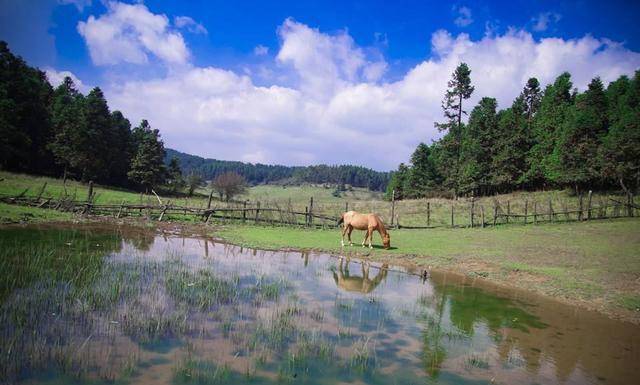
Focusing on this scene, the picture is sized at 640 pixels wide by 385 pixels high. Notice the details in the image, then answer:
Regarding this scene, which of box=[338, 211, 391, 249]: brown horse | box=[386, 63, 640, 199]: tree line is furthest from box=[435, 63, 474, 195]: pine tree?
box=[338, 211, 391, 249]: brown horse

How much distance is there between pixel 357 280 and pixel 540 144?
4599 cm

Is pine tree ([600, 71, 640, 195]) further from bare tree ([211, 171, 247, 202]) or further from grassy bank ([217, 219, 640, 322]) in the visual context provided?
bare tree ([211, 171, 247, 202])

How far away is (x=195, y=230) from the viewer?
24.1m

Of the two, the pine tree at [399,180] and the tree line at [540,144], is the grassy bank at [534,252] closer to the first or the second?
the tree line at [540,144]

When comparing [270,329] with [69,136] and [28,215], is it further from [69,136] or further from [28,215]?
[69,136]

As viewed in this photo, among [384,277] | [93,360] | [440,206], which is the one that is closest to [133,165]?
[440,206]

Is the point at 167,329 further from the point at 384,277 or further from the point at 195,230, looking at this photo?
the point at 195,230

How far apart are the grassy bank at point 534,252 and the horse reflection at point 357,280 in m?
2.94

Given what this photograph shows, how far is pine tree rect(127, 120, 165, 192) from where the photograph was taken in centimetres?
5591

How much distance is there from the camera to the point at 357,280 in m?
13.2

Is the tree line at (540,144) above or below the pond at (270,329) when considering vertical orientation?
above

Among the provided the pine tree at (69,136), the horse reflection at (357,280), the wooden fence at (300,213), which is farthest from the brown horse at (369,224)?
the pine tree at (69,136)

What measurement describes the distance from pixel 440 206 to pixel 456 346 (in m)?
32.3

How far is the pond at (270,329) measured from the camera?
5.82 metres
